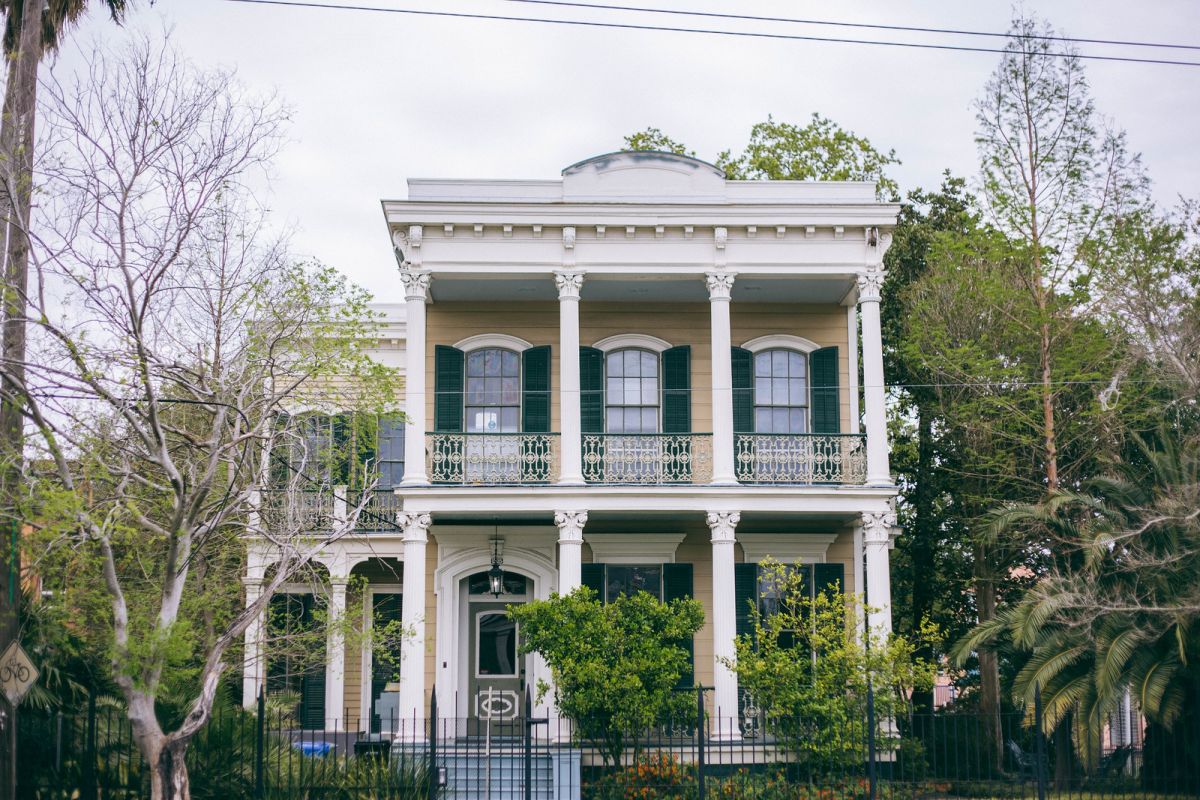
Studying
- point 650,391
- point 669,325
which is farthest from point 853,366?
point 650,391

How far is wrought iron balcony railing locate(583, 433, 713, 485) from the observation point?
1922 cm

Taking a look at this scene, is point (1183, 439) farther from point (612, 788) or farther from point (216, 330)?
point (216, 330)

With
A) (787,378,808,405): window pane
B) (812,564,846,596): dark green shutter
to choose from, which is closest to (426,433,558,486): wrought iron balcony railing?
(787,378,808,405): window pane

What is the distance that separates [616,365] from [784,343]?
2900mm

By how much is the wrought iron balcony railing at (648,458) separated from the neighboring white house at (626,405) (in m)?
0.04

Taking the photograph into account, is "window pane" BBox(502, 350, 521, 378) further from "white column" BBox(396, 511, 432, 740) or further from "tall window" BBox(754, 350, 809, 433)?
"tall window" BBox(754, 350, 809, 433)

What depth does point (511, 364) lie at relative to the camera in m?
20.9

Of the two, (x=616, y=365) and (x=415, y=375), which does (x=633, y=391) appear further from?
(x=415, y=375)

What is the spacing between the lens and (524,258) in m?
19.1

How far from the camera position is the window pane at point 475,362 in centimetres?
2078

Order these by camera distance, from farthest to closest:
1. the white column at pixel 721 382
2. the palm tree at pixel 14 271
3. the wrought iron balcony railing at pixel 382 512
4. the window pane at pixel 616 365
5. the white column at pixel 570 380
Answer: the wrought iron balcony railing at pixel 382 512 < the window pane at pixel 616 365 < the white column at pixel 721 382 < the white column at pixel 570 380 < the palm tree at pixel 14 271

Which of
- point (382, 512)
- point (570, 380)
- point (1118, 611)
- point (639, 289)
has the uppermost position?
point (639, 289)

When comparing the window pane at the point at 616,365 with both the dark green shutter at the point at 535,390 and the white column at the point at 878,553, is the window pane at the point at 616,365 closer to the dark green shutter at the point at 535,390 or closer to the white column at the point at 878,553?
the dark green shutter at the point at 535,390

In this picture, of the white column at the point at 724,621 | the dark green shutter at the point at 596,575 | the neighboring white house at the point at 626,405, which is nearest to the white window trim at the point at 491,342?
the neighboring white house at the point at 626,405
